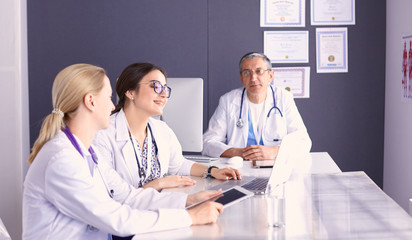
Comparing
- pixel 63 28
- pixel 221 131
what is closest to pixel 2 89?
pixel 63 28

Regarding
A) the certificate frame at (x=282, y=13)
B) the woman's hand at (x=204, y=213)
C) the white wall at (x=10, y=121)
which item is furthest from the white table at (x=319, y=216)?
the certificate frame at (x=282, y=13)

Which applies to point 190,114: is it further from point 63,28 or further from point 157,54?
point 63,28

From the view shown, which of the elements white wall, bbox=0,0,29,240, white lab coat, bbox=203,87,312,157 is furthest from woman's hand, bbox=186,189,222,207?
white wall, bbox=0,0,29,240

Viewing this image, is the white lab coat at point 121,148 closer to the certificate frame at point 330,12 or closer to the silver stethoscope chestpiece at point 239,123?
the silver stethoscope chestpiece at point 239,123

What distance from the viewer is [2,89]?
343 centimetres

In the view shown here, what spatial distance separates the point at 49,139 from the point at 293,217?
903 millimetres

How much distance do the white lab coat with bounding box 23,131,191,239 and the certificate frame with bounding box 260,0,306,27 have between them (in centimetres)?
298

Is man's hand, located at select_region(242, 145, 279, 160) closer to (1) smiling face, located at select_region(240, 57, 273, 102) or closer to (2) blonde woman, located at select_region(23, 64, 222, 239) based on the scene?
(1) smiling face, located at select_region(240, 57, 273, 102)

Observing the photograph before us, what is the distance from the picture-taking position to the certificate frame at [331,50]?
4.46 meters

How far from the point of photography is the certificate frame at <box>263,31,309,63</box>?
4.44 m

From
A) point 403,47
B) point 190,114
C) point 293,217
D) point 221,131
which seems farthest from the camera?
point 403,47

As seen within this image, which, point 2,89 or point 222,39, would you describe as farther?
point 222,39

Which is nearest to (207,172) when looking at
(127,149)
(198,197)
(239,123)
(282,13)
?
(127,149)

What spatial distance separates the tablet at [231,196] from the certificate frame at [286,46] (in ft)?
7.81
